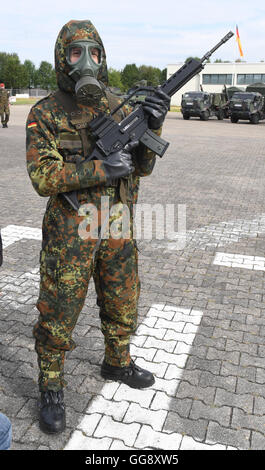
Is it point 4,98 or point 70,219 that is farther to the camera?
point 4,98

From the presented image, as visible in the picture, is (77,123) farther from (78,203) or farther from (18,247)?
(18,247)

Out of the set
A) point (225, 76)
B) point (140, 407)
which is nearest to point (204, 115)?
point (140, 407)

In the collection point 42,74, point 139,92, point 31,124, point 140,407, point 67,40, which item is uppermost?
point 42,74

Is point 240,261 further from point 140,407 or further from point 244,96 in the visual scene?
point 244,96

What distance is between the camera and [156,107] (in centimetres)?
248

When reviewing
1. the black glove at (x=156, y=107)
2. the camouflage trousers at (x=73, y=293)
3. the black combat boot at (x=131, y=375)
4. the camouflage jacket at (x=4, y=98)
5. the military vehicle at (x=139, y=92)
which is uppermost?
the camouflage jacket at (x=4, y=98)

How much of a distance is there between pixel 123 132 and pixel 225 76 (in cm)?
6597

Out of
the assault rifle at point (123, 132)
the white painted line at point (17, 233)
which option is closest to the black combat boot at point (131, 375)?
the assault rifle at point (123, 132)

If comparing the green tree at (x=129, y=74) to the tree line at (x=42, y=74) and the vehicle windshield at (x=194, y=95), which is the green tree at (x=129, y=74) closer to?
the tree line at (x=42, y=74)

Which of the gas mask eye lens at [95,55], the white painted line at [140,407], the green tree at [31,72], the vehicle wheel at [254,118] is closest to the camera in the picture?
the gas mask eye lens at [95,55]

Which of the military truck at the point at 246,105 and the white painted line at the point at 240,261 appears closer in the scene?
the white painted line at the point at 240,261

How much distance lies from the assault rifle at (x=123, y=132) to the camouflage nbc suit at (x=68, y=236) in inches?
2.3

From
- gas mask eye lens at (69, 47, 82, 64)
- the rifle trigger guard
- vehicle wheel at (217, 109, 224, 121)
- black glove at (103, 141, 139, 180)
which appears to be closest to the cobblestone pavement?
black glove at (103, 141, 139, 180)

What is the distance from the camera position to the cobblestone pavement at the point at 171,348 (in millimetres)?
2688
